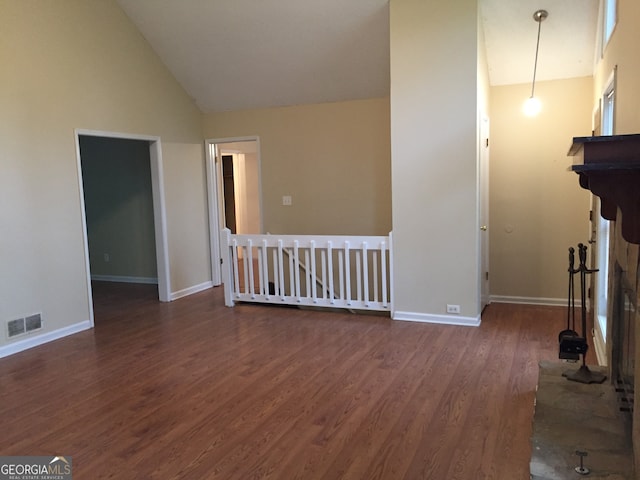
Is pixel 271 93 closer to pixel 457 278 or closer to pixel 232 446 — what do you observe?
pixel 457 278

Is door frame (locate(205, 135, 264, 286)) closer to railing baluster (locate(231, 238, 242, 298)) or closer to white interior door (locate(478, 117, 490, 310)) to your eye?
railing baluster (locate(231, 238, 242, 298))

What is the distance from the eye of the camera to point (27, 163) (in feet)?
13.8

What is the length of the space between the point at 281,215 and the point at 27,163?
9.85 ft

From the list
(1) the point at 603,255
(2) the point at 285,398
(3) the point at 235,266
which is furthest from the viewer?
(3) the point at 235,266

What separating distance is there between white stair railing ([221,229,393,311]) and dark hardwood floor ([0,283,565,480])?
29 cm

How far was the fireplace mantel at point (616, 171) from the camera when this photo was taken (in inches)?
59.6

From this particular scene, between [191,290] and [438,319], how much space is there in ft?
10.9

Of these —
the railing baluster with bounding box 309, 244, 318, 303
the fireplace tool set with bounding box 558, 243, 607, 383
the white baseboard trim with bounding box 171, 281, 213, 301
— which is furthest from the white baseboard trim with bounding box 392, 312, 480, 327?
the white baseboard trim with bounding box 171, 281, 213, 301

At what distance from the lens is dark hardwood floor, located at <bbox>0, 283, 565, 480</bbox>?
7.82 feet

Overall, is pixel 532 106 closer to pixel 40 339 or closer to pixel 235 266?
pixel 235 266

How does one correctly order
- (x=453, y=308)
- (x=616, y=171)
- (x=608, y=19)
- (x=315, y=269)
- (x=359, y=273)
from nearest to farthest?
(x=616, y=171) → (x=608, y=19) → (x=453, y=308) → (x=359, y=273) → (x=315, y=269)

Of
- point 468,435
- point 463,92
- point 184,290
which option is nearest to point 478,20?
point 463,92

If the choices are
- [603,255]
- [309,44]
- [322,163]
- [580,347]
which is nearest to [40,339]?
[322,163]

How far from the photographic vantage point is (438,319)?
4617 mm
